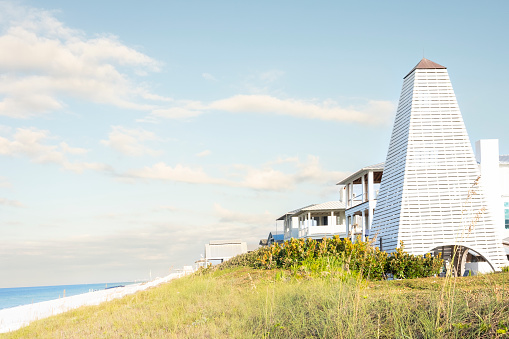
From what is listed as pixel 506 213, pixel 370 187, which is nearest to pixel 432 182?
pixel 370 187

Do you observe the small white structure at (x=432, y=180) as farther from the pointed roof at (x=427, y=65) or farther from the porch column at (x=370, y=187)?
the porch column at (x=370, y=187)

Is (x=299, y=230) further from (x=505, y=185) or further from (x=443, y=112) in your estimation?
(x=443, y=112)

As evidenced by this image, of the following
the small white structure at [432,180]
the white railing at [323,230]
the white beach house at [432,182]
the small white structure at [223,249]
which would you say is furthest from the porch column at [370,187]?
the small white structure at [223,249]

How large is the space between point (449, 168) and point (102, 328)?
14.6 metres

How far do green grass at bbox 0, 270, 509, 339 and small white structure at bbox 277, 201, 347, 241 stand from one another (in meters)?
24.3

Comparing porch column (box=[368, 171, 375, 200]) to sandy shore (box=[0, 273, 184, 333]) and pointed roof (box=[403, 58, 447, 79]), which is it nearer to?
pointed roof (box=[403, 58, 447, 79])

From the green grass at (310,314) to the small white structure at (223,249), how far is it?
35741 millimetres

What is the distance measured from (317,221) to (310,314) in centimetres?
3614

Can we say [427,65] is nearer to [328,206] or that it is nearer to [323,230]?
[323,230]

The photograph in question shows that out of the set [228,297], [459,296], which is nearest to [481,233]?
[228,297]

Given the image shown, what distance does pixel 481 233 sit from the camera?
18.3 meters

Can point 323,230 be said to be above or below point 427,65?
below

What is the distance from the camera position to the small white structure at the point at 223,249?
46241mm

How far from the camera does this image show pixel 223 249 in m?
47.2
